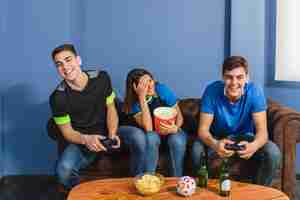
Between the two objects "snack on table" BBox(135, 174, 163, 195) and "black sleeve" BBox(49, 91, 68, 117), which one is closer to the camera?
"snack on table" BBox(135, 174, 163, 195)

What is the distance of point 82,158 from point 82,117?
280mm

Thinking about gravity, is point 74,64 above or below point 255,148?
above

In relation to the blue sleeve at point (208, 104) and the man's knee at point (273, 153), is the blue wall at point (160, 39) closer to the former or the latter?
the blue sleeve at point (208, 104)

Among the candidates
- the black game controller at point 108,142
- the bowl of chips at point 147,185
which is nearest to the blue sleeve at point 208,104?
the black game controller at point 108,142

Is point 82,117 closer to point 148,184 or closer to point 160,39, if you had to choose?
point 148,184

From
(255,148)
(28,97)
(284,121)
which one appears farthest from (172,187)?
(28,97)

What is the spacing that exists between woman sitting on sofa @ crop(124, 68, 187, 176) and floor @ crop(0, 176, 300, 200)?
30.0 inches

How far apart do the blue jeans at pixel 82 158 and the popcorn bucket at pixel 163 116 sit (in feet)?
0.38

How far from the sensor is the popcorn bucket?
9.46 feet

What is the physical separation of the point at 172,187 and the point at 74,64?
110cm

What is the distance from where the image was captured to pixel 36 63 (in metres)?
3.43

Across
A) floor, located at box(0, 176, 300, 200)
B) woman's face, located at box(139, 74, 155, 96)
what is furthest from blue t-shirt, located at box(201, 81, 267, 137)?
floor, located at box(0, 176, 300, 200)

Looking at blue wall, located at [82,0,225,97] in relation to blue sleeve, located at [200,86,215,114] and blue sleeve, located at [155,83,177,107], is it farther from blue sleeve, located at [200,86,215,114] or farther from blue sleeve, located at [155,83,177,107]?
blue sleeve, located at [200,86,215,114]

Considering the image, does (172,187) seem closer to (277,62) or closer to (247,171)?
(247,171)
